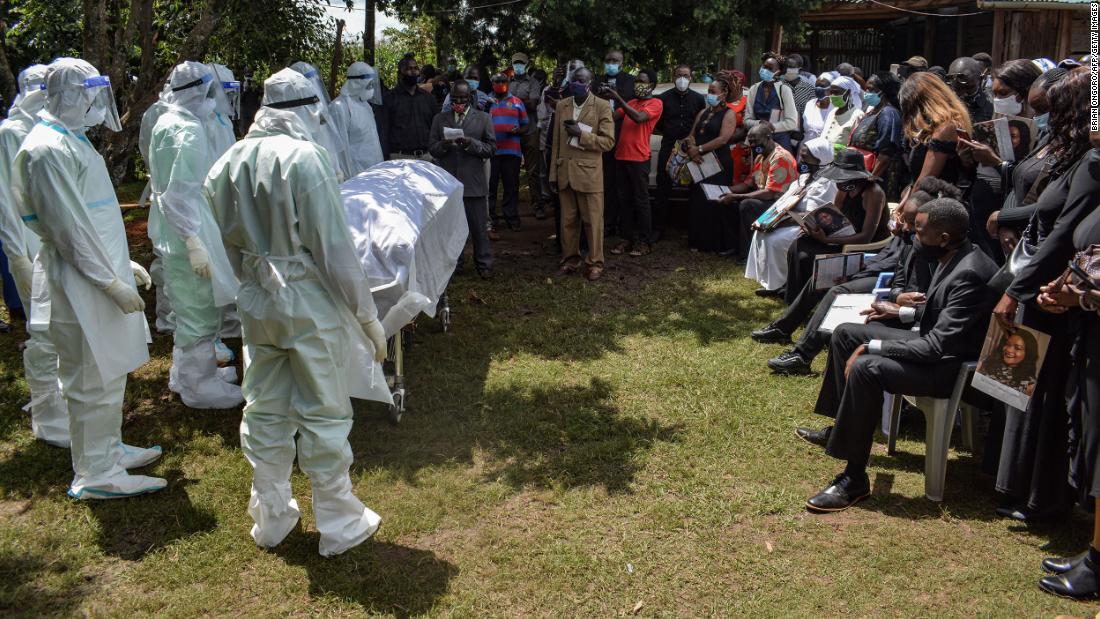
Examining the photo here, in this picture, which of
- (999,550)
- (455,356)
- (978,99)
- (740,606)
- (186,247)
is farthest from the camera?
(978,99)

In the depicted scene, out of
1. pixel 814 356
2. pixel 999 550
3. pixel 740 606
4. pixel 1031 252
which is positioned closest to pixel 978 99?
pixel 814 356

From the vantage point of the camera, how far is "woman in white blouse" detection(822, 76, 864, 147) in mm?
8875

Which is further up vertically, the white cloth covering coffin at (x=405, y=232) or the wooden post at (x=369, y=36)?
the wooden post at (x=369, y=36)

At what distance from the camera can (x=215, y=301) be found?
19.1 feet

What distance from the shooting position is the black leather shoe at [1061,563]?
3.71 meters

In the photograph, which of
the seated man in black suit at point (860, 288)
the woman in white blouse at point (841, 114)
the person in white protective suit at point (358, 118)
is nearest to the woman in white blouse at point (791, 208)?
the woman in white blouse at point (841, 114)

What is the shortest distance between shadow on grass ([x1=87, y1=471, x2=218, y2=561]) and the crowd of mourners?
0.12 m

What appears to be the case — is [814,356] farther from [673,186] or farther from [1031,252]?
[673,186]

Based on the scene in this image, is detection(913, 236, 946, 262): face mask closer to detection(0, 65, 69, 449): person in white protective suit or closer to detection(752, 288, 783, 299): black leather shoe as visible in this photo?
detection(752, 288, 783, 299): black leather shoe

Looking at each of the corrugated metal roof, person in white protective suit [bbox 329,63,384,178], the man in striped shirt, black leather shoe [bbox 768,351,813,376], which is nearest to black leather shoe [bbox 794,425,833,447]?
black leather shoe [bbox 768,351,813,376]

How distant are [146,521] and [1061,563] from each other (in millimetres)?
4154

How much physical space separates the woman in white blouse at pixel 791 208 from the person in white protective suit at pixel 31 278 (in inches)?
217

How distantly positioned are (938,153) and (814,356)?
1600 millimetres

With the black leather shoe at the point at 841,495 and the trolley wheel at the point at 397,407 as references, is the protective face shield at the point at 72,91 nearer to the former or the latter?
the trolley wheel at the point at 397,407
